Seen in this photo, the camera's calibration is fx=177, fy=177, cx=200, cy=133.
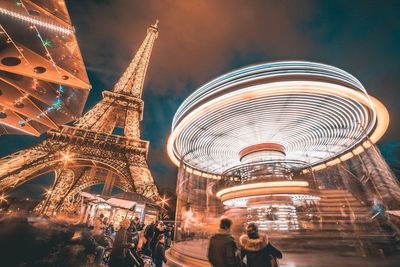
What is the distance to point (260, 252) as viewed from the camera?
7.61 feet

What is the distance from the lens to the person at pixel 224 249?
2.18 metres

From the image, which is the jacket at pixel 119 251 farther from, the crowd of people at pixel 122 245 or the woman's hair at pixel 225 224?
the woman's hair at pixel 225 224

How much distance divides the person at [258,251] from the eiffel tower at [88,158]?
544 inches

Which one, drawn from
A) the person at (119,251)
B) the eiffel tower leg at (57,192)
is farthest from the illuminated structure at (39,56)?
the eiffel tower leg at (57,192)

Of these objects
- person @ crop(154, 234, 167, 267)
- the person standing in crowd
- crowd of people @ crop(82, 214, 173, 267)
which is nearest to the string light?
crowd of people @ crop(82, 214, 173, 267)

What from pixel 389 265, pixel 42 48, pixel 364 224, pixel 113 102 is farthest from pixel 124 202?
pixel 113 102

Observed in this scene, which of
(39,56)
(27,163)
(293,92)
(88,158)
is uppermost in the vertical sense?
(88,158)

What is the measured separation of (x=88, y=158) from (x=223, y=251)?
18.1m

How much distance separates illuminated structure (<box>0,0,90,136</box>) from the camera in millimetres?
2371

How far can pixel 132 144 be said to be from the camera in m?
19.4

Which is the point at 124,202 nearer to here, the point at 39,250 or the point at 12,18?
the point at 39,250

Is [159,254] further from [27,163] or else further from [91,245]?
[27,163]

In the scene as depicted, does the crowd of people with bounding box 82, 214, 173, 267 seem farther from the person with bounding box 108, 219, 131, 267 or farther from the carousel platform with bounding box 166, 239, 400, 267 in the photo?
the carousel platform with bounding box 166, 239, 400, 267

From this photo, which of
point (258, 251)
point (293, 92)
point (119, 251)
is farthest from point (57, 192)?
point (293, 92)
